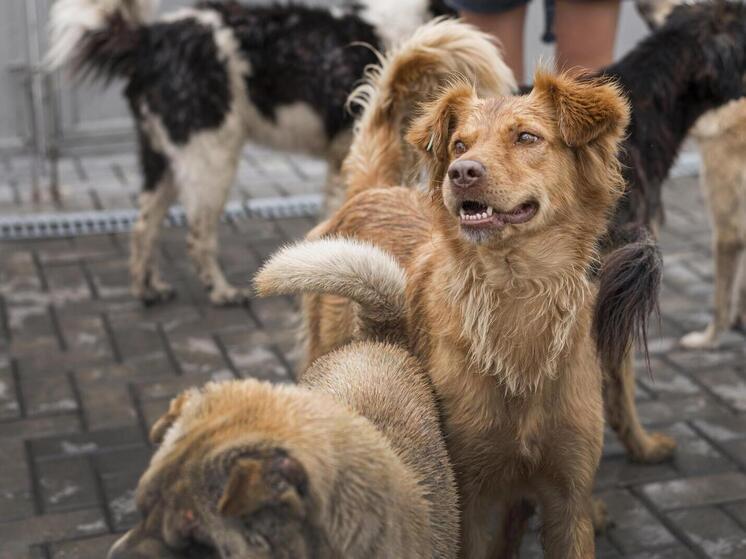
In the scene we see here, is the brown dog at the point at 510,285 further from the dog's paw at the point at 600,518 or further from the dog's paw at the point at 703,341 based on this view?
the dog's paw at the point at 703,341

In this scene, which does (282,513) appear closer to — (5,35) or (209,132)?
(209,132)

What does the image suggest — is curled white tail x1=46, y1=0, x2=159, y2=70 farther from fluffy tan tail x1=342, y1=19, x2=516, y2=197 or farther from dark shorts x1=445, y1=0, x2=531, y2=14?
fluffy tan tail x1=342, y1=19, x2=516, y2=197

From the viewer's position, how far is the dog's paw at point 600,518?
11.7 feet

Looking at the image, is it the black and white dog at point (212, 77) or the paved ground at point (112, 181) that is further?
the paved ground at point (112, 181)

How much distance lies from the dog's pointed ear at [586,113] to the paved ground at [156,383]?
1547mm

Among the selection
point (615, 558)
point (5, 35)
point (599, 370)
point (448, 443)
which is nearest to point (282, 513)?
point (448, 443)

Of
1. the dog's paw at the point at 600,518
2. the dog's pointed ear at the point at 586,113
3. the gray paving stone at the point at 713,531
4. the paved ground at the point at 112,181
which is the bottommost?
the paved ground at the point at 112,181

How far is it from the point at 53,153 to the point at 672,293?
3.74m

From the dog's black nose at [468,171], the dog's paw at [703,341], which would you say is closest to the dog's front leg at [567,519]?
the dog's black nose at [468,171]

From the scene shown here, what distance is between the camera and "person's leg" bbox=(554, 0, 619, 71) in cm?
430

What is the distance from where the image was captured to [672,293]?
18.3 feet

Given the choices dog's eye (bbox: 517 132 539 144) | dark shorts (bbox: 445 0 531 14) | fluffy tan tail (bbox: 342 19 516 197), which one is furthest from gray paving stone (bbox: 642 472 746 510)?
dark shorts (bbox: 445 0 531 14)

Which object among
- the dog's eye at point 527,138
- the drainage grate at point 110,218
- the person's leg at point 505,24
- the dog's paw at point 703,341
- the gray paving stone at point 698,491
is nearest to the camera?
the dog's eye at point 527,138

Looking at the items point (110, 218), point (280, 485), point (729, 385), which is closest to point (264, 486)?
point (280, 485)
